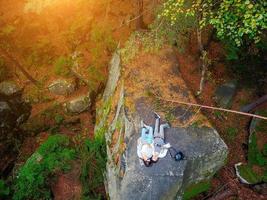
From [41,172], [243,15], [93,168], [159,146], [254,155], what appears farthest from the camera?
[93,168]

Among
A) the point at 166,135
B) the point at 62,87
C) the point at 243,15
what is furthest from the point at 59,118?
the point at 243,15

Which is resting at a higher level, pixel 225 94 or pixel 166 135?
pixel 166 135

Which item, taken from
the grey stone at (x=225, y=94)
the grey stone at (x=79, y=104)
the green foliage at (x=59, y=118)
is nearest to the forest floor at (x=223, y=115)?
the grey stone at (x=225, y=94)

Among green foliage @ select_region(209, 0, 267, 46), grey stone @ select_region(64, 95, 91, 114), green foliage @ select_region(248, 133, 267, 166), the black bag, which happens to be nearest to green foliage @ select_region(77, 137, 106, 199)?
grey stone @ select_region(64, 95, 91, 114)

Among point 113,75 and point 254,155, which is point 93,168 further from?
point 254,155

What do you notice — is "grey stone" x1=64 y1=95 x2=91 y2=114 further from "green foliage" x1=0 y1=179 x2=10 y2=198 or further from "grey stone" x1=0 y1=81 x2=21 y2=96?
"green foliage" x1=0 y1=179 x2=10 y2=198

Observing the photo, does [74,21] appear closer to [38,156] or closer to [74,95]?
[74,95]

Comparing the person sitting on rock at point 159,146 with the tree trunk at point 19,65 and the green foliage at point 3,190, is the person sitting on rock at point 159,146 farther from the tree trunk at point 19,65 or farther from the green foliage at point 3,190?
the tree trunk at point 19,65

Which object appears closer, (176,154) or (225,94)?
(176,154)
